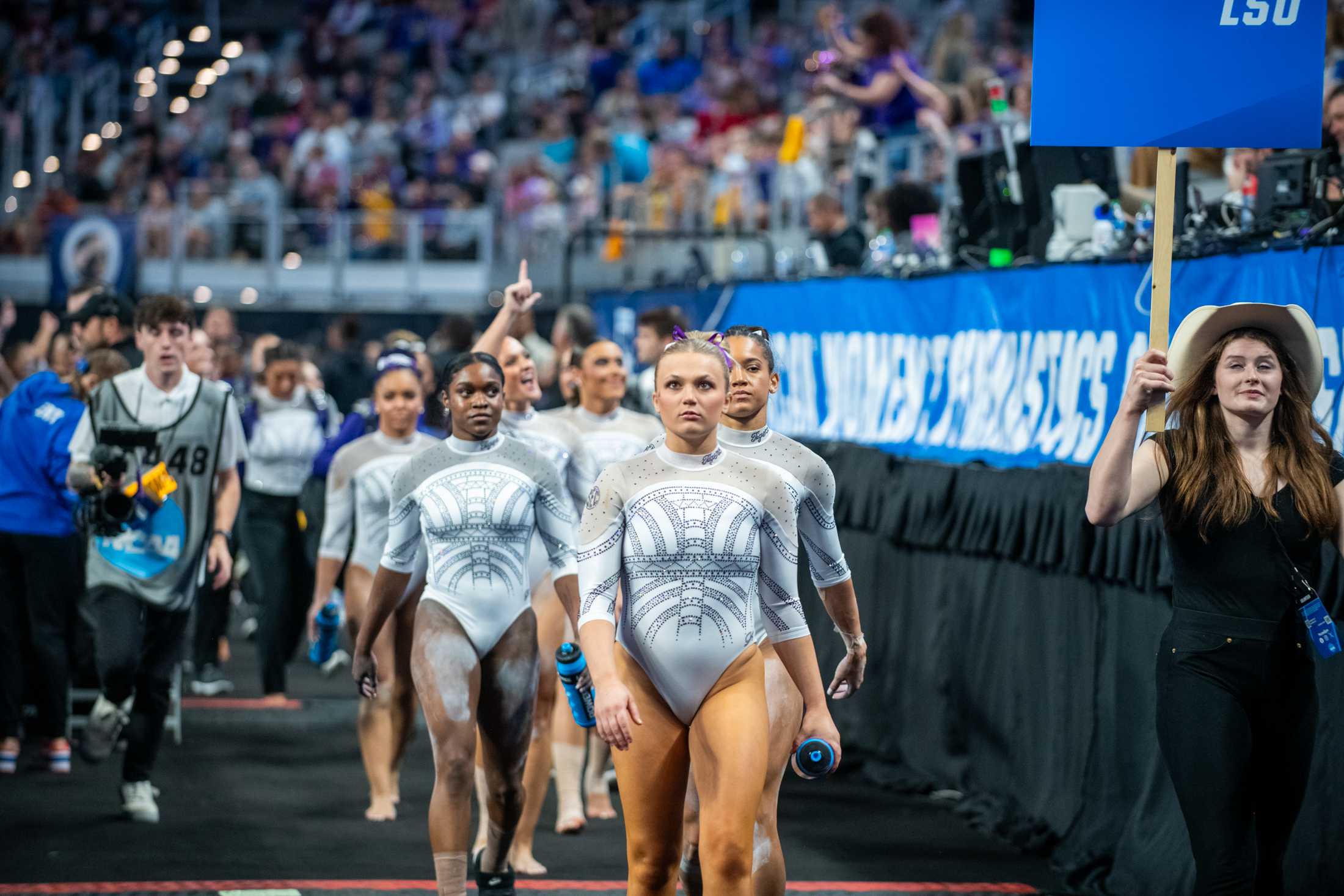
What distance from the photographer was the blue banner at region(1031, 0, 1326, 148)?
5215 millimetres

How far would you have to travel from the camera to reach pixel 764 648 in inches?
246

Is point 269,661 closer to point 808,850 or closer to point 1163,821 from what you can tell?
point 808,850

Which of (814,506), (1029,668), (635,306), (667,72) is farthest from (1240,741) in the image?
(667,72)

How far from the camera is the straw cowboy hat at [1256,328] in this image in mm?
5098

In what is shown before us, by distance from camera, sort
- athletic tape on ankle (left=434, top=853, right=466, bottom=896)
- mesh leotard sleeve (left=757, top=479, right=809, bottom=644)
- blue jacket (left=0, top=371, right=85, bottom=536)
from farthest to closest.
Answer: blue jacket (left=0, top=371, right=85, bottom=536)
athletic tape on ankle (left=434, top=853, right=466, bottom=896)
mesh leotard sleeve (left=757, top=479, right=809, bottom=644)

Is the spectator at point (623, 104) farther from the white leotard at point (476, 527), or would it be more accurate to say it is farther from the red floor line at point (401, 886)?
the white leotard at point (476, 527)

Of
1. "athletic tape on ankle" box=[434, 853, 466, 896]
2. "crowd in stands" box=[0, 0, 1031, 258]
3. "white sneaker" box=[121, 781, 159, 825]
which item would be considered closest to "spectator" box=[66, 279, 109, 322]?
"white sneaker" box=[121, 781, 159, 825]

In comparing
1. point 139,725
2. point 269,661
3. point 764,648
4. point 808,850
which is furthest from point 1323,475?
point 269,661

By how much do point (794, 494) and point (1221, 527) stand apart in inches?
49.4

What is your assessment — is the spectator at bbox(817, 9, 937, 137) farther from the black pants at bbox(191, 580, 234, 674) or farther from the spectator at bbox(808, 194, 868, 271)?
the black pants at bbox(191, 580, 234, 674)

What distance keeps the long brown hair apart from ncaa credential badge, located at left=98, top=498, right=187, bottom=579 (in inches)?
188

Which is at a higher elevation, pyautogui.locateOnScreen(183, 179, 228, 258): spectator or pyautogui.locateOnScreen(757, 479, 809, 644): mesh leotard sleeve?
pyautogui.locateOnScreen(183, 179, 228, 258): spectator

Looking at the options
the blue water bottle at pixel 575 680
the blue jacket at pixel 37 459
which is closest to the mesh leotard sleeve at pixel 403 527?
the blue water bottle at pixel 575 680

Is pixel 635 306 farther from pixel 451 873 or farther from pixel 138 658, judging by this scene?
pixel 451 873
